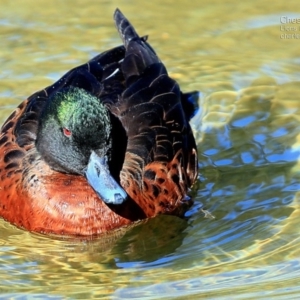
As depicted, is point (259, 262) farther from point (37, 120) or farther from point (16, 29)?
point (16, 29)

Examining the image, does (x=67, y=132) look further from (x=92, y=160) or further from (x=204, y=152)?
(x=204, y=152)

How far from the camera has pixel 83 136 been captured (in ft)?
20.2

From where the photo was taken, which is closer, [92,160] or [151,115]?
[92,160]

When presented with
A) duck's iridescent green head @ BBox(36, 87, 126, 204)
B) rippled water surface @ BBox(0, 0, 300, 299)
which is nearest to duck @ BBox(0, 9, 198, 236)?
duck's iridescent green head @ BBox(36, 87, 126, 204)

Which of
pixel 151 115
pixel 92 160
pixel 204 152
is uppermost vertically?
pixel 151 115

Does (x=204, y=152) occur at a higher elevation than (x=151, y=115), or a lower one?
lower

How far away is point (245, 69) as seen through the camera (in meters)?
8.94

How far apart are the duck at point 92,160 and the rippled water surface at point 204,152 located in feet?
0.48

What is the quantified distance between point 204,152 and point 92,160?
5.78 feet

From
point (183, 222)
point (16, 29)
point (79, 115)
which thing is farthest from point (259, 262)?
point (16, 29)

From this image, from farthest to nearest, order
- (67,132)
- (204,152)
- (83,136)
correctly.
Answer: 1. (204,152)
2. (67,132)
3. (83,136)

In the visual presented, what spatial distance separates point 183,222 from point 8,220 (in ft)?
4.25

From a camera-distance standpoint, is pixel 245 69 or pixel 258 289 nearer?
pixel 258 289

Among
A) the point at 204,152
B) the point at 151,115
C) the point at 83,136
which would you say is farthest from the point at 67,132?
the point at 204,152
